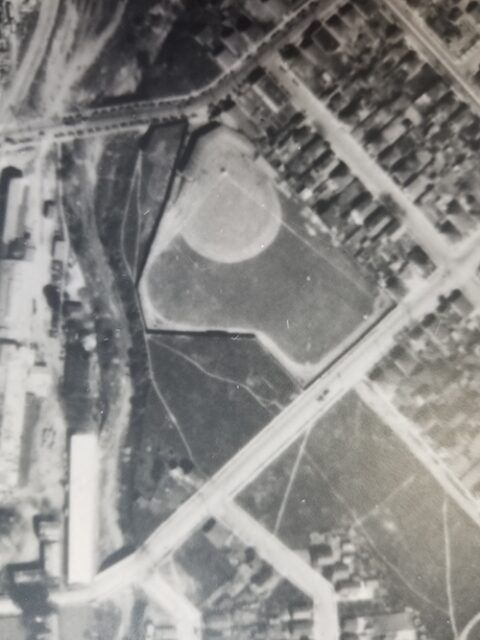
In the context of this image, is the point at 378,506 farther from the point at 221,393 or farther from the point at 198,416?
the point at 198,416

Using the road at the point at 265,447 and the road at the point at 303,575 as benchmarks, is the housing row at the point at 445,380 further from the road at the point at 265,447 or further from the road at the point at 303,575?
the road at the point at 303,575

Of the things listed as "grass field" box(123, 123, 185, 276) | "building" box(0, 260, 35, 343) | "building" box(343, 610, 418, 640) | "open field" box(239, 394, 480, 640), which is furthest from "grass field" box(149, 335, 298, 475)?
"building" box(343, 610, 418, 640)

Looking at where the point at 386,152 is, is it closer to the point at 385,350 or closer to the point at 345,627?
the point at 385,350

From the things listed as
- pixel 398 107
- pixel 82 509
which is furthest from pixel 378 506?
pixel 398 107

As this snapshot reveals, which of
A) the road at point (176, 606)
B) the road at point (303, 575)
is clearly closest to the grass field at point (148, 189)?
the road at point (303, 575)

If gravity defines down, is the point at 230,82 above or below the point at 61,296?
above

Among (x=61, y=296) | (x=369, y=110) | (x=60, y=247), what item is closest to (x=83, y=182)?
(x=60, y=247)

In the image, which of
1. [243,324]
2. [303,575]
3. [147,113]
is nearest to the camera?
[303,575]
